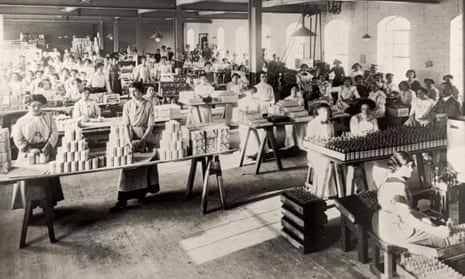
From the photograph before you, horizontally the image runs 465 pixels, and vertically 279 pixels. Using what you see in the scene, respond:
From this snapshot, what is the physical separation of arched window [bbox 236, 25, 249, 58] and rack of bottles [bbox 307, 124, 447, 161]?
19757mm

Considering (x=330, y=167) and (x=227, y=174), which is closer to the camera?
(x=330, y=167)

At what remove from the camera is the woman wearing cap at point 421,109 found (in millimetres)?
8070

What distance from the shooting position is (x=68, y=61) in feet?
55.7

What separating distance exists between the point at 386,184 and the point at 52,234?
142 inches

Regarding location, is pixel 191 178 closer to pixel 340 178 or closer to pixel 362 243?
pixel 340 178

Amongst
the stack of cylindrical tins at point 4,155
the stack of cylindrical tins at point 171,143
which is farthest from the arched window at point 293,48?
the stack of cylindrical tins at point 4,155

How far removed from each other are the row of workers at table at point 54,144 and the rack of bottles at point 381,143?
2182 millimetres

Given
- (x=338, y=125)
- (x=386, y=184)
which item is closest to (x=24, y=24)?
(x=338, y=125)

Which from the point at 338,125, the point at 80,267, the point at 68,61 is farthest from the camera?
the point at 68,61

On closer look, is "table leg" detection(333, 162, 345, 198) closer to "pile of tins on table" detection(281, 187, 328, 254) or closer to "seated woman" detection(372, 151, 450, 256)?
"pile of tins on table" detection(281, 187, 328, 254)

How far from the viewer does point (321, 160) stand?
628cm

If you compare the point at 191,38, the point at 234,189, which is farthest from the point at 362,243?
the point at 191,38

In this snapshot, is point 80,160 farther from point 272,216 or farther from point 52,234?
point 272,216

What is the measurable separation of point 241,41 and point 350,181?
20.6 metres
